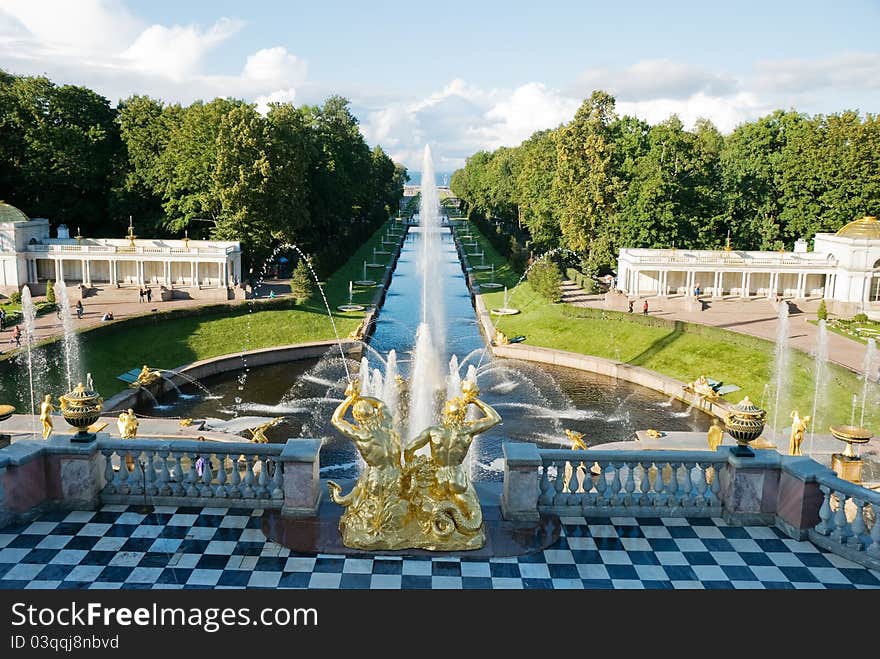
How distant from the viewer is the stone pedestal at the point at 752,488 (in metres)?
13.9

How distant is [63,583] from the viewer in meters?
11.8

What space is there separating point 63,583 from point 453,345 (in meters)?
42.1

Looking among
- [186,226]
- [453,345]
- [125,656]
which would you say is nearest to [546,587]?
[125,656]

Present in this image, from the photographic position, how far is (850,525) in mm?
13047

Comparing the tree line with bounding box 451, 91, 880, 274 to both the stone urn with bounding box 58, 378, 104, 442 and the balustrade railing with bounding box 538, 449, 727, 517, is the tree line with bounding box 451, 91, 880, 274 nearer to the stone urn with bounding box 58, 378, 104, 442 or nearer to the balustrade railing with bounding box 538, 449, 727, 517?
the balustrade railing with bounding box 538, 449, 727, 517

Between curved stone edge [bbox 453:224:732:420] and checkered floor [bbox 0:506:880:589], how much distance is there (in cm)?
2627

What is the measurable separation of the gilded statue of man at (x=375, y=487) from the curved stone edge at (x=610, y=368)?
28731mm

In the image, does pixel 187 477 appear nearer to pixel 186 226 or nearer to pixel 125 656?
pixel 125 656

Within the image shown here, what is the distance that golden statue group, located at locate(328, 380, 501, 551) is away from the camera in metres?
13.0

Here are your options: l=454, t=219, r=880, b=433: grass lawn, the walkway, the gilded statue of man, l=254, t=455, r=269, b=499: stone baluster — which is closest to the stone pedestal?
the gilded statue of man

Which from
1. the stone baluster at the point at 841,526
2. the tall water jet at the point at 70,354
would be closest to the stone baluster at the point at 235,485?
the stone baluster at the point at 841,526

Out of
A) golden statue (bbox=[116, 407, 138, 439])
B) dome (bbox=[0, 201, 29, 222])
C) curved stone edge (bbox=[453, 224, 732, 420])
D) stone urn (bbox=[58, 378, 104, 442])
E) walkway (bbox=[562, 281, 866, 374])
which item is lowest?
curved stone edge (bbox=[453, 224, 732, 420])

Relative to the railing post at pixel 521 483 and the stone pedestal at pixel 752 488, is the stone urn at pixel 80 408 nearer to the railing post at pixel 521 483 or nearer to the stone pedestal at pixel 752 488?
the railing post at pixel 521 483

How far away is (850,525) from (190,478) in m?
11.5
